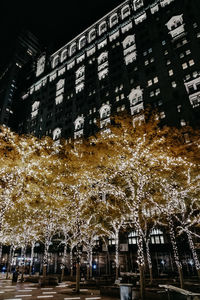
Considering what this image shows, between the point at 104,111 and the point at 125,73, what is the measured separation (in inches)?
393

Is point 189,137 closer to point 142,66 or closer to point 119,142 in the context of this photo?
point 119,142

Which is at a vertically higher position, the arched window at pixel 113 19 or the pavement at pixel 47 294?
the arched window at pixel 113 19

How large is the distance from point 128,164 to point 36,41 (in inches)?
5638

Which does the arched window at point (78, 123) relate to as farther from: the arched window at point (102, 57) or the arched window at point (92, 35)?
the arched window at point (92, 35)

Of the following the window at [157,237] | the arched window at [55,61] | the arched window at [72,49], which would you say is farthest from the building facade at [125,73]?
the window at [157,237]

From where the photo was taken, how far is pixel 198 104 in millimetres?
31297

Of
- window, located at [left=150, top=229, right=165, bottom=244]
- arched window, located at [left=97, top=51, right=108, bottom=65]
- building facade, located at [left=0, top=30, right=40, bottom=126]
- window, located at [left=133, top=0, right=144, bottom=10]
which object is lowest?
window, located at [left=150, top=229, right=165, bottom=244]

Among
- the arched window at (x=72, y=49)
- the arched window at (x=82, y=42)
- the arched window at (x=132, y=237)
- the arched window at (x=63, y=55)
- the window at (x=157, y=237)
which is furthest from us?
the arched window at (x=63, y=55)

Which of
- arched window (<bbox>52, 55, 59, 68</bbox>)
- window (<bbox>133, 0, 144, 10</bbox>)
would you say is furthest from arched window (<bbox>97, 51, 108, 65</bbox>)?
arched window (<bbox>52, 55, 59, 68</bbox>)

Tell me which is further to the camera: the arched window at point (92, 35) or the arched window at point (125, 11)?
the arched window at point (92, 35)

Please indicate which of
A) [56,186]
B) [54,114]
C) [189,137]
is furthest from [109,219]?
[54,114]

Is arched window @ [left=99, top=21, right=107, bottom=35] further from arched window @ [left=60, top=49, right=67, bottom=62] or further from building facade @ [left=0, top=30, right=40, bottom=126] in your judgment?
building facade @ [left=0, top=30, right=40, bottom=126]

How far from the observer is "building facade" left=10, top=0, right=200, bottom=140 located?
3469 cm

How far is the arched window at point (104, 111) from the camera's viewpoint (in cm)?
4352
